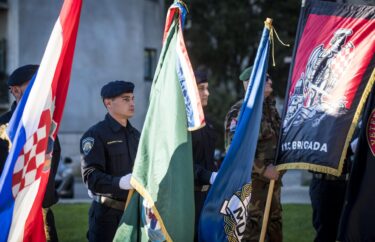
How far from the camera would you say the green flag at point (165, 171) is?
5844 mm

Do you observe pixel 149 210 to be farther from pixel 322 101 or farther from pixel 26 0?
pixel 26 0

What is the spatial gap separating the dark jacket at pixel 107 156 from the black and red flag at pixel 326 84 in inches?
53.1

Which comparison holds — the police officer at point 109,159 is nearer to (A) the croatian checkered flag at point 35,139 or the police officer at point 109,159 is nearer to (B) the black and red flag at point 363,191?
(A) the croatian checkered flag at point 35,139

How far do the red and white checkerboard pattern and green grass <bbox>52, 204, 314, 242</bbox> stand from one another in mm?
4486

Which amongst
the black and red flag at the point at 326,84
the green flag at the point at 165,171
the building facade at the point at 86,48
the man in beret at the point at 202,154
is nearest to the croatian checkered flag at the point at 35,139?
the green flag at the point at 165,171

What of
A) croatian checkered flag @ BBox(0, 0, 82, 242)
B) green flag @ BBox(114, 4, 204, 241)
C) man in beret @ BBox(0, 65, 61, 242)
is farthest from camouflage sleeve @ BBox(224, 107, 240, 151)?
croatian checkered flag @ BBox(0, 0, 82, 242)

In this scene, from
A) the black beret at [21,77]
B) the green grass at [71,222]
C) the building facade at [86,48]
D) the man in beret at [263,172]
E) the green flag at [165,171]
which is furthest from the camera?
the building facade at [86,48]

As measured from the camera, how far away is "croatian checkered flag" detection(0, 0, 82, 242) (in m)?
5.19

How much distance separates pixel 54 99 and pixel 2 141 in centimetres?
112

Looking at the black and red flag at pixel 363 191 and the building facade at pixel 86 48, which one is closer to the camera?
the black and red flag at pixel 363 191

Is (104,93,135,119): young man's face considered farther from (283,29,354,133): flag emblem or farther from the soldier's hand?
the soldier's hand

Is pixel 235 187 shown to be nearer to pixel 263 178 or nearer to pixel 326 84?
pixel 326 84

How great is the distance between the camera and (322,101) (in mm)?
6398

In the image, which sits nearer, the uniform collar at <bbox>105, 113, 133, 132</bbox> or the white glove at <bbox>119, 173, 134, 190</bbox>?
the white glove at <bbox>119, 173, 134, 190</bbox>
